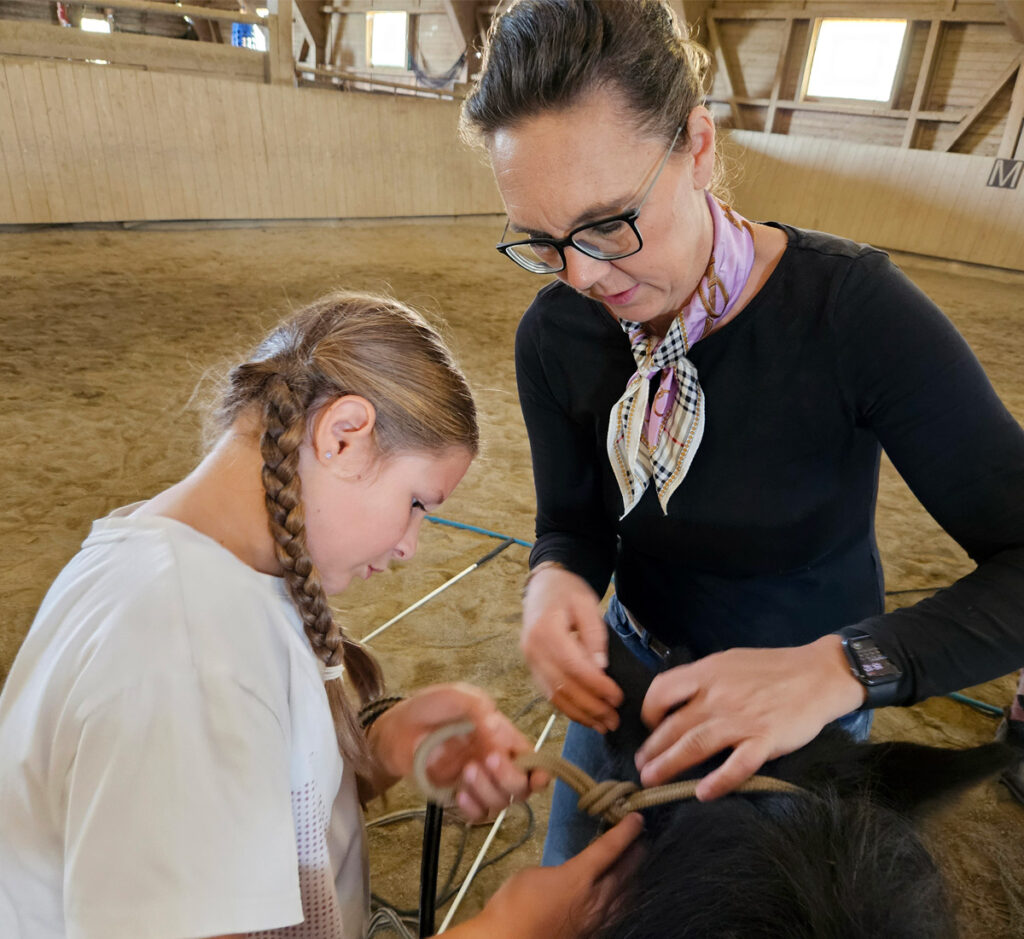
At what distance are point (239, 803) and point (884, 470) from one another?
3605 millimetres

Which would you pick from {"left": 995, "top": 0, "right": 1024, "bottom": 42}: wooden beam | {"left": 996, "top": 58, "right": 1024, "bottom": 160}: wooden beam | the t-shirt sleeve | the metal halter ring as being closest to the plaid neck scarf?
the metal halter ring

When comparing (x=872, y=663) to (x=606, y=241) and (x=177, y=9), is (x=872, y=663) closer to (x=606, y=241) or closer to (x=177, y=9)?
(x=606, y=241)

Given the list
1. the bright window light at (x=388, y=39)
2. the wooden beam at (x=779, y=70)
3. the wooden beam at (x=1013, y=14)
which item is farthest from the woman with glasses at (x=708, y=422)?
the bright window light at (x=388, y=39)

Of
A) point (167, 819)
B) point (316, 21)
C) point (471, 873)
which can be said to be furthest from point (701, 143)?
point (316, 21)

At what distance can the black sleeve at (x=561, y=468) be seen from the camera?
4.16 feet

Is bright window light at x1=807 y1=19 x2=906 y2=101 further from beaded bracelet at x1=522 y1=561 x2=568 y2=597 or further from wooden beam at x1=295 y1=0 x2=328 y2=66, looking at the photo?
beaded bracelet at x1=522 y1=561 x2=568 y2=597

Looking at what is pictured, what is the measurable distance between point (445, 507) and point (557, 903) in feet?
7.93

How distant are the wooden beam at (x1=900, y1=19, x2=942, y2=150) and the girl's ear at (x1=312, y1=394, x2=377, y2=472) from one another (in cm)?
982

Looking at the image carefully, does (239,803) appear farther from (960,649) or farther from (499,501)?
(499,501)

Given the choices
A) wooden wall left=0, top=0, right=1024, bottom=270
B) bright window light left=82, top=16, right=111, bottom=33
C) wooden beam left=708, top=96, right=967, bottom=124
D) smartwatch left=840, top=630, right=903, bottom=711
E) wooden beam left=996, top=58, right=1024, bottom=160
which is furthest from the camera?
bright window light left=82, top=16, right=111, bottom=33

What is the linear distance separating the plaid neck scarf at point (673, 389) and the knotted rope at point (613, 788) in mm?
448

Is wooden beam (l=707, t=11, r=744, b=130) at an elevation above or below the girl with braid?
above

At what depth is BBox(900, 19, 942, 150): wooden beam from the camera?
824 cm

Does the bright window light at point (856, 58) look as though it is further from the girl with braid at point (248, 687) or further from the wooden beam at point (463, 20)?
the girl with braid at point (248, 687)
